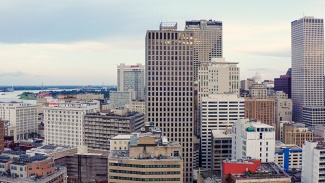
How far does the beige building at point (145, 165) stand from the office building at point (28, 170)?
25686 mm

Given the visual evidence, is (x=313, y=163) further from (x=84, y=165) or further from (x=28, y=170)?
(x=84, y=165)

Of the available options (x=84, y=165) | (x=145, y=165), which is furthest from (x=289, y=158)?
(x=145, y=165)

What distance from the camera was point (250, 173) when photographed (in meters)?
100

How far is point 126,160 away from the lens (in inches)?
4072

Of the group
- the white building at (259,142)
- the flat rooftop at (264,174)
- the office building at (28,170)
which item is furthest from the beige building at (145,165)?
the white building at (259,142)

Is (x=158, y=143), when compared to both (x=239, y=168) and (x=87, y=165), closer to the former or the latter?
(x=239, y=168)

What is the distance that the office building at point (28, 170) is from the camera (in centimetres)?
11781

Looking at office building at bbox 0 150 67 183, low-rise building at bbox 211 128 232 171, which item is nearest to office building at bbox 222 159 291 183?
office building at bbox 0 150 67 183

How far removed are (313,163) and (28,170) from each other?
266 feet

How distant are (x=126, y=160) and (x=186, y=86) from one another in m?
70.1

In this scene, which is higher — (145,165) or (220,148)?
(145,165)

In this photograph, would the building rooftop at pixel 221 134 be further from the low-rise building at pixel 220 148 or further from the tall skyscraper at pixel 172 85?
the tall skyscraper at pixel 172 85

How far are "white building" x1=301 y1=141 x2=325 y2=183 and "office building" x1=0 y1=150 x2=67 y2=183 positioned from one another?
7420cm

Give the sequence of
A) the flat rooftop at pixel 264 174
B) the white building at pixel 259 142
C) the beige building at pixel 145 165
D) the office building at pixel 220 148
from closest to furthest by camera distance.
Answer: the flat rooftop at pixel 264 174, the beige building at pixel 145 165, the white building at pixel 259 142, the office building at pixel 220 148
